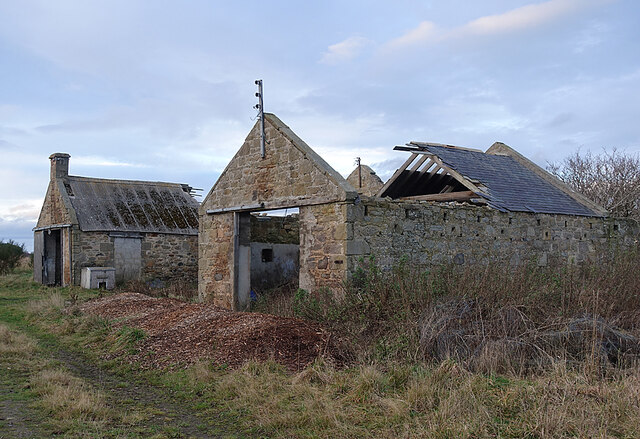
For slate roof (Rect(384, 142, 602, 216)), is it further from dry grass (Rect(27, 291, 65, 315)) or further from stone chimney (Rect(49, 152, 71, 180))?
stone chimney (Rect(49, 152, 71, 180))

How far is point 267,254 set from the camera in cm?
1538

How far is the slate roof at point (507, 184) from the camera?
1321 centimetres

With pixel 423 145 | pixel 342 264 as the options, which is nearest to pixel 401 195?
pixel 423 145

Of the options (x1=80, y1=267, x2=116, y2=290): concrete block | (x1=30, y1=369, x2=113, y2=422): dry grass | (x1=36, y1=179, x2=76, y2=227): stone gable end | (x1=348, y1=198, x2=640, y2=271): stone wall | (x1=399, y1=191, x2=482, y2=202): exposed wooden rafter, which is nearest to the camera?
(x1=30, y1=369, x2=113, y2=422): dry grass

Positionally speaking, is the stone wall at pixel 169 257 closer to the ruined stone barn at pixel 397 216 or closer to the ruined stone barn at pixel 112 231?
the ruined stone barn at pixel 112 231

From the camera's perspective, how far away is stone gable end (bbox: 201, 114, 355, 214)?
34.8 ft

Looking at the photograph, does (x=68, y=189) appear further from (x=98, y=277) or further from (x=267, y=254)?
(x=267, y=254)

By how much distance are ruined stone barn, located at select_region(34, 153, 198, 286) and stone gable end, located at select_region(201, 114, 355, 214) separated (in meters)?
8.11

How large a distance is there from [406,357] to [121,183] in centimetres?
1919

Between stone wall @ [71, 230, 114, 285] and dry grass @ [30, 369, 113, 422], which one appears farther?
stone wall @ [71, 230, 114, 285]

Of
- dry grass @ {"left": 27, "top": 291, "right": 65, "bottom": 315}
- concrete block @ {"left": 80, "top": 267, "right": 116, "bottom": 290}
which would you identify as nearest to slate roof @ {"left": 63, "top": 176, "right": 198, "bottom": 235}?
concrete block @ {"left": 80, "top": 267, "right": 116, "bottom": 290}

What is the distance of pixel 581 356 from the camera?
659 centimetres

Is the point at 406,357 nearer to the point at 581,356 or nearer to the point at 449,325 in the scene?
the point at 449,325

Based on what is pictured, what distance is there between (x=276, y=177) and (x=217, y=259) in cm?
285
